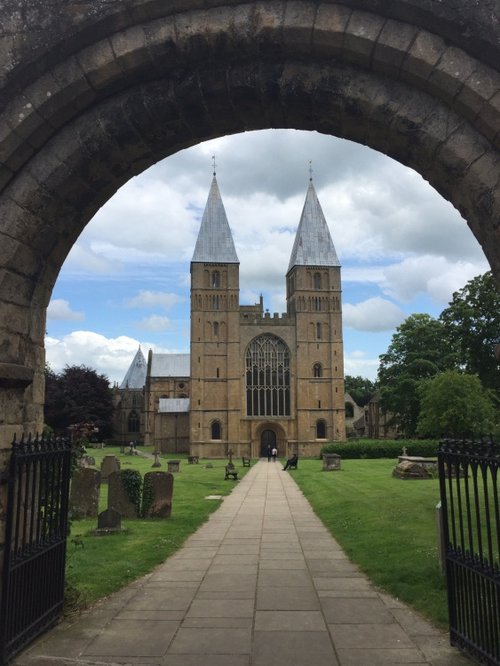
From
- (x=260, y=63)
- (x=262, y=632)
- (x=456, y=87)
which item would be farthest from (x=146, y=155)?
(x=262, y=632)

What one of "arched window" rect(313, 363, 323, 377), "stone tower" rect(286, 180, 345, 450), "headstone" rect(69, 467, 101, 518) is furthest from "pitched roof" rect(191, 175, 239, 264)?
"headstone" rect(69, 467, 101, 518)

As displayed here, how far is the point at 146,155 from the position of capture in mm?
6012

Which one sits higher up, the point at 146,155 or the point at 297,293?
the point at 297,293

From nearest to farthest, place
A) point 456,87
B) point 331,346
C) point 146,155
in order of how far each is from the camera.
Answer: point 456,87, point 146,155, point 331,346

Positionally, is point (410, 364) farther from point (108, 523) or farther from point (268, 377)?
point (108, 523)

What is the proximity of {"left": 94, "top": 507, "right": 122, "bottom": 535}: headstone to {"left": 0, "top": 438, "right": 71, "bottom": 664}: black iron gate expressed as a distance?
5382 mm

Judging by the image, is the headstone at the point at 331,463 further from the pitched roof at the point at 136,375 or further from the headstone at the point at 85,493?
the pitched roof at the point at 136,375

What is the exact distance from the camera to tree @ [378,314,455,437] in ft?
156

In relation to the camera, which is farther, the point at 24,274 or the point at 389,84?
the point at 24,274

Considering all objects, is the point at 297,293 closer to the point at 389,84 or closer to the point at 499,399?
the point at 499,399

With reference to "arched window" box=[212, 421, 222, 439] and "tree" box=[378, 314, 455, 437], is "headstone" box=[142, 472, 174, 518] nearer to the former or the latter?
"tree" box=[378, 314, 455, 437]

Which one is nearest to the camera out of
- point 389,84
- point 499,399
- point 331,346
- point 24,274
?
point 389,84

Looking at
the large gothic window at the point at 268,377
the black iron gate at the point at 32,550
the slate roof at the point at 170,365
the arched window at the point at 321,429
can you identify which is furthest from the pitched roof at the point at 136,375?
the black iron gate at the point at 32,550

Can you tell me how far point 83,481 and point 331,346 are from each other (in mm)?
48370
